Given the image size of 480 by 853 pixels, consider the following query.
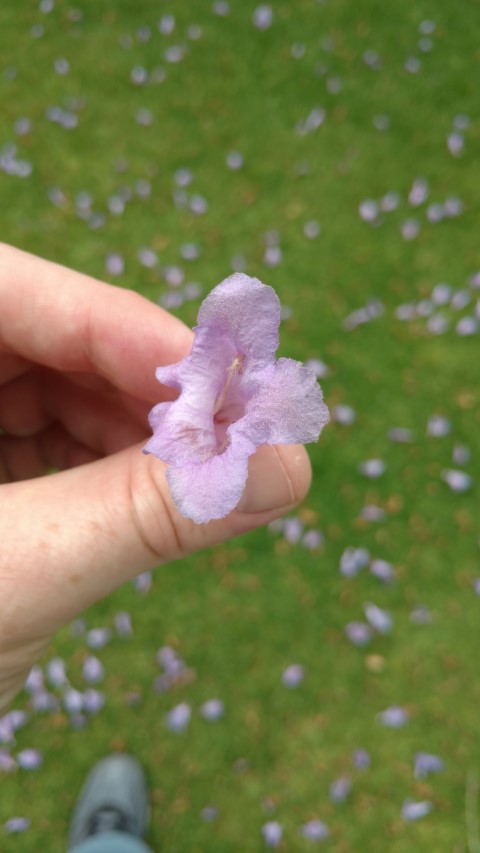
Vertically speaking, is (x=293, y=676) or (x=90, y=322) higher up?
(x=90, y=322)

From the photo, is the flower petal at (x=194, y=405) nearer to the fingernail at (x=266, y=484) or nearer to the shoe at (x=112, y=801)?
the fingernail at (x=266, y=484)

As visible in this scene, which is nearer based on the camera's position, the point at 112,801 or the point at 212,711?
the point at 112,801

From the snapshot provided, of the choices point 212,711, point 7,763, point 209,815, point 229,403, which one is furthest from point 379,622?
point 229,403

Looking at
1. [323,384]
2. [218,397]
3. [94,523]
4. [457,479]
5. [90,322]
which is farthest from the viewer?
[323,384]

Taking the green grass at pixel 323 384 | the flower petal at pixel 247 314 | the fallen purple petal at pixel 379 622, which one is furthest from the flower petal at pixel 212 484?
the fallen purple petal at pixel 379 622

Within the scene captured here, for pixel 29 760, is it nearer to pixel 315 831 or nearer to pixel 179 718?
pixel 179 718

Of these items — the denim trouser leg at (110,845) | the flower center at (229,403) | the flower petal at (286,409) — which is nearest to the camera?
the flower petal at (286,409)
